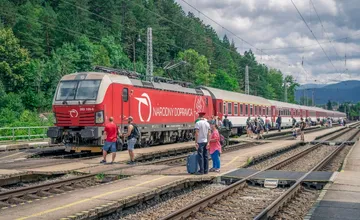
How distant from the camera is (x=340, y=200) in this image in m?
10.3

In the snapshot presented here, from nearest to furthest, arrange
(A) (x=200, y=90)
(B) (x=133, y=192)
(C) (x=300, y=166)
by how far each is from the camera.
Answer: (B) (x=133, y=192), (C) (x=300, y=166), (A) (x=200, y=90)

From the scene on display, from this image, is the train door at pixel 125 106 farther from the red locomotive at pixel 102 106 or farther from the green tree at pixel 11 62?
the green tree at pixel 11 62

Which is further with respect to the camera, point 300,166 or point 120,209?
point 300,166

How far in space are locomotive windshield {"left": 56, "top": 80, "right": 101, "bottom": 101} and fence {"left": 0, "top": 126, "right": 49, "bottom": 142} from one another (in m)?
10.4

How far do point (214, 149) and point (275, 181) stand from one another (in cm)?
233

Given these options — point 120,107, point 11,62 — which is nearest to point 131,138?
point 120,107

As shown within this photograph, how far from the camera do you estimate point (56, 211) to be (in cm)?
880

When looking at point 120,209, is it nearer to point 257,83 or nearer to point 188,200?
point 188,200

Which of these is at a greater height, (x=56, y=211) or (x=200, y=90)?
(x=200, y=90)

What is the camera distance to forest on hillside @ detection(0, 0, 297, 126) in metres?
62.3

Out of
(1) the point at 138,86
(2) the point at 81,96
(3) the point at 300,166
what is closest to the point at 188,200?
(3) the point at 300,166

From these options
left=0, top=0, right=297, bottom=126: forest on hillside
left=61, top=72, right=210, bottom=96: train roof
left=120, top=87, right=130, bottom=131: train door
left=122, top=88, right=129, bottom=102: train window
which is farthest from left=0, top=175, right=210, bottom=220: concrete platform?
left=0, top=0, right=297, bottom=126: forest on hillside

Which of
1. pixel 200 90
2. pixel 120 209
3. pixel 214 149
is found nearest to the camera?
pixel 120 209

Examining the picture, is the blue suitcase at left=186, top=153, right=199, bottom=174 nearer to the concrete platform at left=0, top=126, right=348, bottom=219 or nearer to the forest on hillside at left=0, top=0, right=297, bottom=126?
the concrete platform at left=0, top=126, right=348, bottom=219
